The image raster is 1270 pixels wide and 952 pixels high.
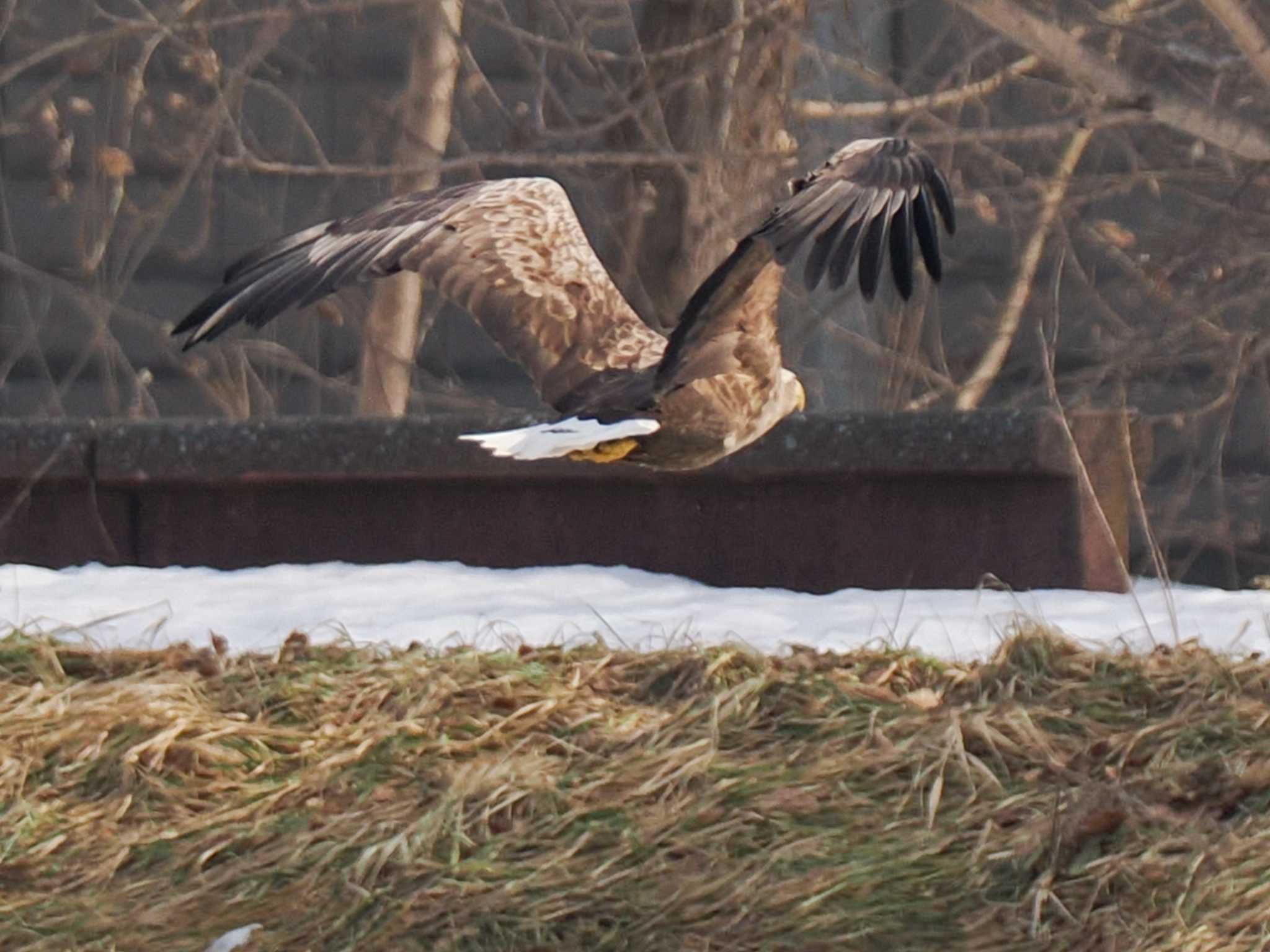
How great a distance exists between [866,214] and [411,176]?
188 inches

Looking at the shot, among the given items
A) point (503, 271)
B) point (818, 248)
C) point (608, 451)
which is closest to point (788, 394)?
point (608, 451)

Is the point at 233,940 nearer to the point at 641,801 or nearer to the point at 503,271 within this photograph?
the point at 641,801

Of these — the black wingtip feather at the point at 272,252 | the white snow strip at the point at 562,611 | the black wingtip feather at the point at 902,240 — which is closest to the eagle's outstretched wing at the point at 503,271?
the black wingtip feather at the point at 272,252

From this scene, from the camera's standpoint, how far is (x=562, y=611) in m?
6.20

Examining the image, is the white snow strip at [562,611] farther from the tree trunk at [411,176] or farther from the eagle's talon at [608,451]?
the tree trunk at [411,176]

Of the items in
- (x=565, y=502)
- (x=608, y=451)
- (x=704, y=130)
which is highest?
(x=704, y=130)

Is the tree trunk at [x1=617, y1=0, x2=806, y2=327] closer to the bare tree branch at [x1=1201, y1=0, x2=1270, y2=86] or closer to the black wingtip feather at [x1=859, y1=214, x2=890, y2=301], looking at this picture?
the bare tree branch at [x1=1201, y1=0, x2=1270, y2=86]

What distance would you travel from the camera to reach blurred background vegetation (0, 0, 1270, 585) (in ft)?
29.7

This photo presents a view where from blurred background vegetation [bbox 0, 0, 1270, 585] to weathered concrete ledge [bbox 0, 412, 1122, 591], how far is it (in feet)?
1.63

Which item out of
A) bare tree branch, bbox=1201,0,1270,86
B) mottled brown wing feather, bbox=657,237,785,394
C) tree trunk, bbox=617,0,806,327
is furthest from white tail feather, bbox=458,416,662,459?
tree trunk, bbox=617,0,806,327

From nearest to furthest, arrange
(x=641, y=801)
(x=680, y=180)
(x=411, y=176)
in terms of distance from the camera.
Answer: (x=641, y=801), (x=680, y=180), (x=411, y=176)

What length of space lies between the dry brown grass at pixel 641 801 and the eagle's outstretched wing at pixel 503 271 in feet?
2.49

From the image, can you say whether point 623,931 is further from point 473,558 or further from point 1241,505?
point 1241,505

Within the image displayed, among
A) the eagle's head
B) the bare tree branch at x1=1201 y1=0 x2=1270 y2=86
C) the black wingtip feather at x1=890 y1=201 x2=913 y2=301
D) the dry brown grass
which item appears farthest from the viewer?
the bare tree branch at x1=1201 y1=0 x2=1270 y2=86
